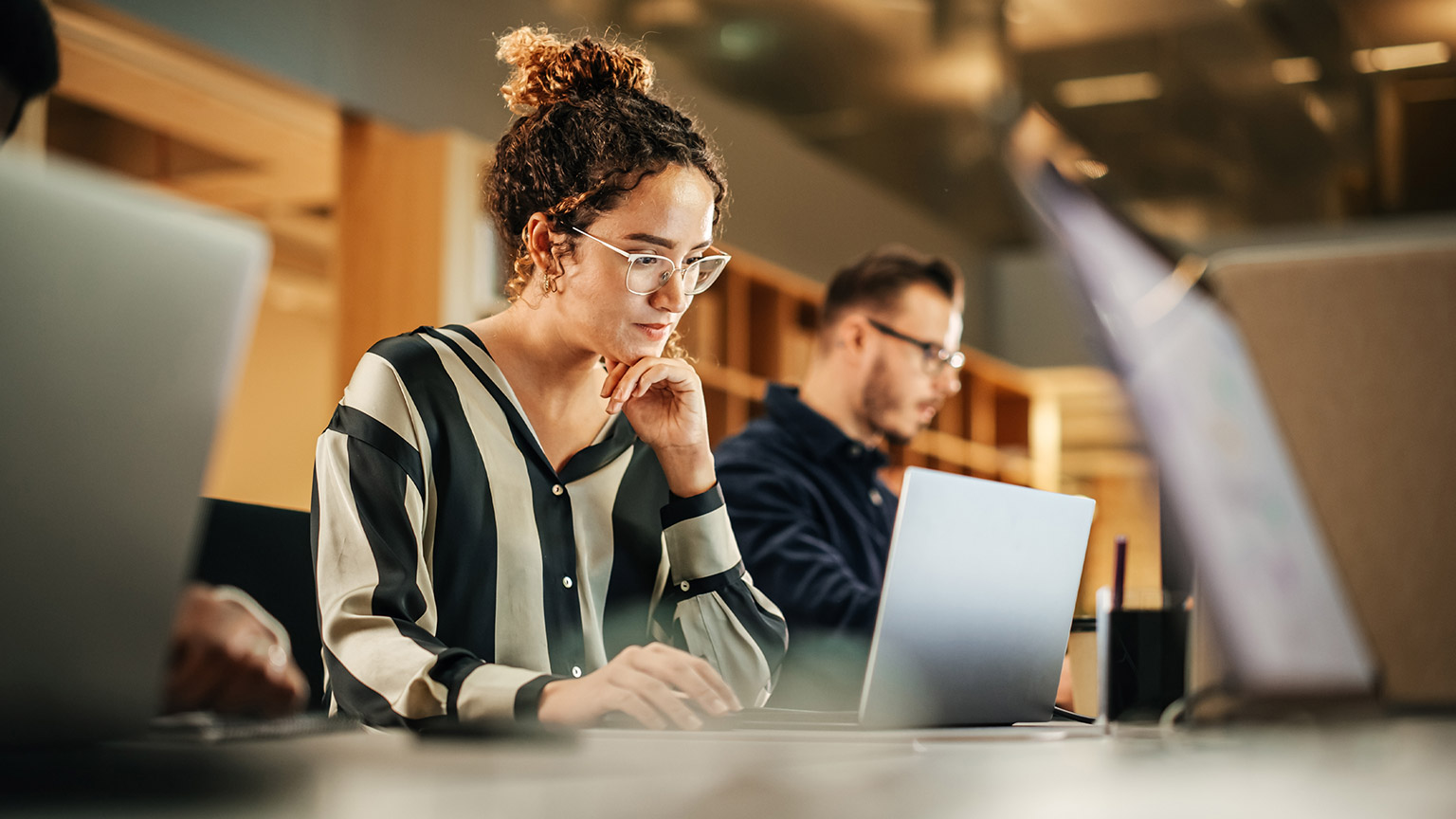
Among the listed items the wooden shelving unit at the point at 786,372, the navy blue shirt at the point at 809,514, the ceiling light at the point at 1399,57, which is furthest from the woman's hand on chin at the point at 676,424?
the ceiling light at the point at 1399,57

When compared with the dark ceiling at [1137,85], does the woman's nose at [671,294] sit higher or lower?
lower

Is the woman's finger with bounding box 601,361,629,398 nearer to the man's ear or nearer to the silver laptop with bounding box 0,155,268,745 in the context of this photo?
the silver laptop with bounding box 0,155,268,745

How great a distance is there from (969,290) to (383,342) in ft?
20.3

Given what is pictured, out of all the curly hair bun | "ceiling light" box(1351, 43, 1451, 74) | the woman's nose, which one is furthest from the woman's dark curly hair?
"ceiling light" box(1351, 43, 1451, 74)

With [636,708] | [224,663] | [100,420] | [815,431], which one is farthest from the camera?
[815,431]

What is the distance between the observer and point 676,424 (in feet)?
4.47

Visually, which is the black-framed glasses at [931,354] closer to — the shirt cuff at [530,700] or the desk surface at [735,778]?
the shirt cuff at [530,700]

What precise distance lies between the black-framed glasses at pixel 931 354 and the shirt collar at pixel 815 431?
247mm

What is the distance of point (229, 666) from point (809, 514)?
4.77 ft

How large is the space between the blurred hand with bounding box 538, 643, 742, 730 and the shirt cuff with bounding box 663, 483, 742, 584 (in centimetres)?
41

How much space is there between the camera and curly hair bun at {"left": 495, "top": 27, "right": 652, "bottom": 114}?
1403 millimetres

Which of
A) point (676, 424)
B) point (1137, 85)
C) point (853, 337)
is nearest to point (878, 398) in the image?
point (853, 337)

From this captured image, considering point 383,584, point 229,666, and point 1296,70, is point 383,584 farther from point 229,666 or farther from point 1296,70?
point 1296,70

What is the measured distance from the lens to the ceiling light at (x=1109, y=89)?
194 inches
